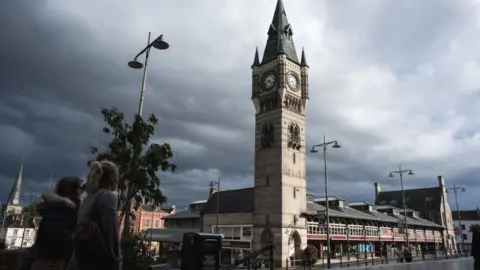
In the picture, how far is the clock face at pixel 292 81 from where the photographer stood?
168 ft

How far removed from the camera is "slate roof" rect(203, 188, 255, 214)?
50.8 meters

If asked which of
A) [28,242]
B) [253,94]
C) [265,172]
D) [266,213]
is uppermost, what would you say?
[253,94]

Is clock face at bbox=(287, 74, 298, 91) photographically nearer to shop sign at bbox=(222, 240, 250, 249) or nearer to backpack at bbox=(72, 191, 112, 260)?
shop sign at bbox=(222, 240, 250, 249)

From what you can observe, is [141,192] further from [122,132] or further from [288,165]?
[288,165]

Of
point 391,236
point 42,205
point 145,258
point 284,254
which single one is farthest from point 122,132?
point 391,236

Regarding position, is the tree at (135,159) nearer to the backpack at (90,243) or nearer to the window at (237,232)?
the backpack at (90,243)

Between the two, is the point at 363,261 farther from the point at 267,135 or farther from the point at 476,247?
the point at 476,247

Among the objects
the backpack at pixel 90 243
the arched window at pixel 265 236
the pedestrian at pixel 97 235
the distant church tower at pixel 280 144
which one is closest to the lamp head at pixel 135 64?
the pedestrian at pixel 97 235

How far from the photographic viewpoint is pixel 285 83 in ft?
164

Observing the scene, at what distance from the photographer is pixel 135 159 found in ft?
36.4

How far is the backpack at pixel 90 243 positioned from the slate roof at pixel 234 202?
151 feet

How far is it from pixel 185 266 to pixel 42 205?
17.2ft

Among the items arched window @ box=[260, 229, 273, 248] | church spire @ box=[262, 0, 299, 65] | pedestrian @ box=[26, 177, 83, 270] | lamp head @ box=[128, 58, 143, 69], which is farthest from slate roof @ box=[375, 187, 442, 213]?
pedestrian @ box=[26, 177, 83, 270]

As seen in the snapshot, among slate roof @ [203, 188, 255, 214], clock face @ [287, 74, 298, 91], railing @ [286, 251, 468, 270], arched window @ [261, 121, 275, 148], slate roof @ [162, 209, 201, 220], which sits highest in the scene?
clock face @ [287, 74, 298, 91]
